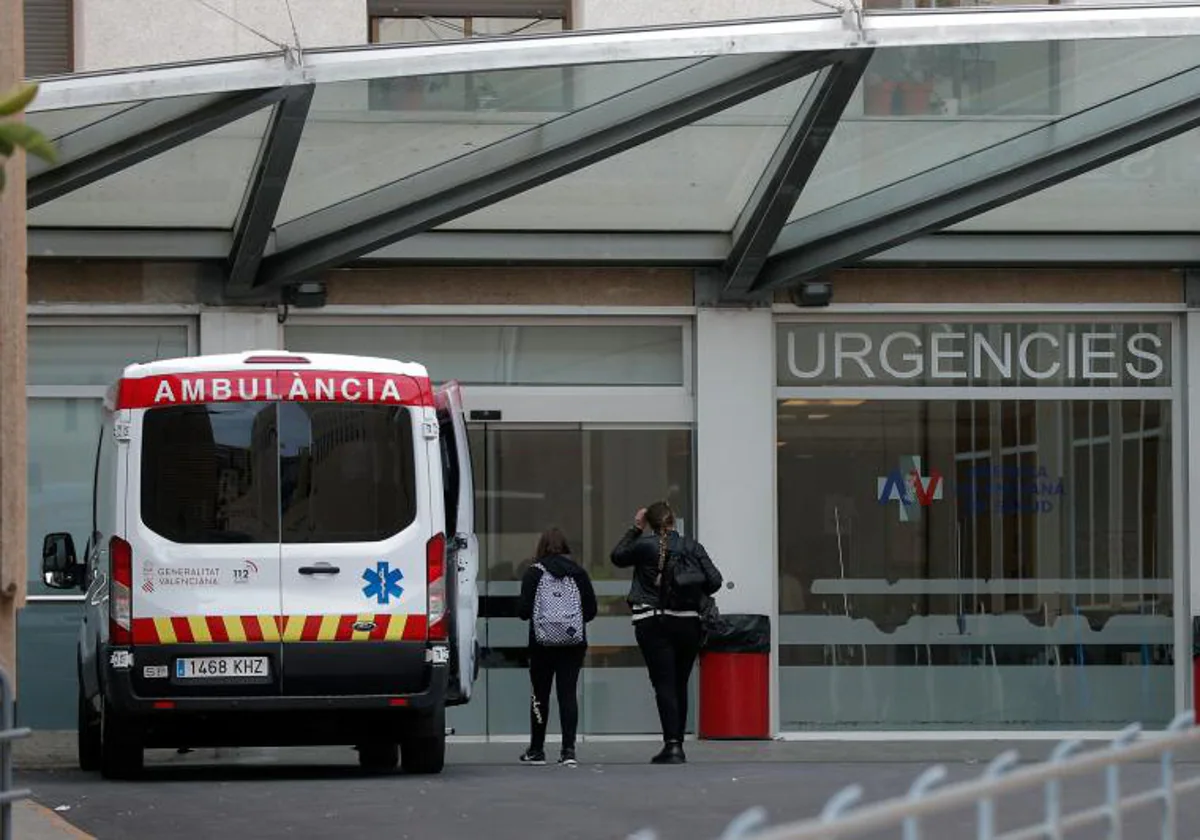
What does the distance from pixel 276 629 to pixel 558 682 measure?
279cm

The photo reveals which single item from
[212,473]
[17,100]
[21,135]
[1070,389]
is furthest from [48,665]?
[17,100]

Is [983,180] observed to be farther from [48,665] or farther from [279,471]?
[48,665]

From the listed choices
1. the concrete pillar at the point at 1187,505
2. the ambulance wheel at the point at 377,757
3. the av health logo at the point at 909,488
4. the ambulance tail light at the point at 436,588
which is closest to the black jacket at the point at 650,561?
the ambulance wheel at the point at 377,757

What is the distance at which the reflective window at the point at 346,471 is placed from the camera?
1339 centimetres

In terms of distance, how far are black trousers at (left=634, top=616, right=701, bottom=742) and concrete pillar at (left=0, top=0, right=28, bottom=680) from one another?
5.37 m

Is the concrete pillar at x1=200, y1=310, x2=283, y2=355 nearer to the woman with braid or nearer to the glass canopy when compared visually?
the glass canopy

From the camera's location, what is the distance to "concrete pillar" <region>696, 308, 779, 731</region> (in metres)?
18.0

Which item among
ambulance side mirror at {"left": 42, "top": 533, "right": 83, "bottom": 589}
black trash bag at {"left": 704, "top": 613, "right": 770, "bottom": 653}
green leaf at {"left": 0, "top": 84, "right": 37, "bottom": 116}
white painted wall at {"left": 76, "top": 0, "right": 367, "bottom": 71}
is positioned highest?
white painted wall at {"left": 76, "top": 0, "right": 367, "bottom": 71}

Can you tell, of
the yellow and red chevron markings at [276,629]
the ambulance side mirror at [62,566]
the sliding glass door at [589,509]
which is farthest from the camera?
the sliding glass door at [589,509]

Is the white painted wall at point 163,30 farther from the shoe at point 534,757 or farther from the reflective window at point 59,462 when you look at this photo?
the shoe at point 534,757

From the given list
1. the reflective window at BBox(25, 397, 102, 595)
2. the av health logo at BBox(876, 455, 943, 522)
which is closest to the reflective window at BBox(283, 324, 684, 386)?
the av health logo at BBox(876, 455, 943, 522)

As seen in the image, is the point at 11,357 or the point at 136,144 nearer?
the point at 11,357

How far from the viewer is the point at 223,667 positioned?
13.1 metres

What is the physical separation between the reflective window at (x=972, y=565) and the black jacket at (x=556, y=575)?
3.23 m
